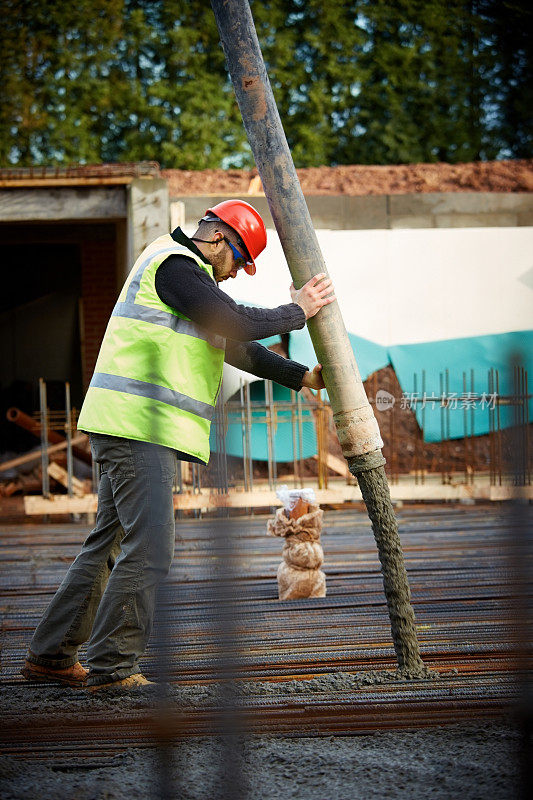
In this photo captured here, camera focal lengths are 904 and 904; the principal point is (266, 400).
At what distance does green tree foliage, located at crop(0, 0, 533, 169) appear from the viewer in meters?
Result: 16.1

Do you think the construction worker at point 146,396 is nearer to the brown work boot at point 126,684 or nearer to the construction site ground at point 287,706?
the brown work boot at point 126,684

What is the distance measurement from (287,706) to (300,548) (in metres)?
2.02

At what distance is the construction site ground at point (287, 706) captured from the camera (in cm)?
206

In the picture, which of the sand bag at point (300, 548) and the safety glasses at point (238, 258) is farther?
the sand bag at point (300, 548)

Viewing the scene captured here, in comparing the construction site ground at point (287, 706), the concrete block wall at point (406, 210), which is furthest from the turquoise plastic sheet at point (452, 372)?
the construction site ground at point (287, 706)

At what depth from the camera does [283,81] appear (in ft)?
54.3

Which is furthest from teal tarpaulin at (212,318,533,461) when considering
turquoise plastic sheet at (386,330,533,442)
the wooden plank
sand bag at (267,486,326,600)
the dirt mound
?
sand bag at (267,486,326,600)

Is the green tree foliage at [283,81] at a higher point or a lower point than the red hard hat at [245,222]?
higher

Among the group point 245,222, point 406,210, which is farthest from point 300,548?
point 406,210

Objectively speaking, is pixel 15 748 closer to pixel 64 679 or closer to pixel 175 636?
pixel 64 679

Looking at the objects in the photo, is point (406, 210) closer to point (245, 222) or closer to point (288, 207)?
point (245, 222)

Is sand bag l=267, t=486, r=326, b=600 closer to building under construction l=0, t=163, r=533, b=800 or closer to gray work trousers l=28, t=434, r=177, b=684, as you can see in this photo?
building under construction l=0, t=163, r=533, b=800

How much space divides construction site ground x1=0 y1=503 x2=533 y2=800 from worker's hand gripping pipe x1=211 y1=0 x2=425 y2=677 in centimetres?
33

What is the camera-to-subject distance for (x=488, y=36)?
690 inches
